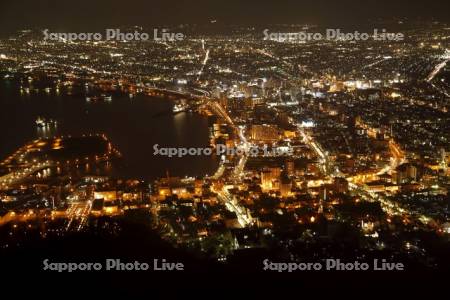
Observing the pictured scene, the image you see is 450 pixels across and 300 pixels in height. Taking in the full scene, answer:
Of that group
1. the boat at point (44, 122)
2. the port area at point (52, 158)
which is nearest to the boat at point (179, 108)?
the boat at point (44, 122)

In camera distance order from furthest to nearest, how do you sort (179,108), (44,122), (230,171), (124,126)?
(179,108) → (44,122) → (124,126) → (230,171)

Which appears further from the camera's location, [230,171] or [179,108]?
[179,108]

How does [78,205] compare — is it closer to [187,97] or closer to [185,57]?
[187,97]

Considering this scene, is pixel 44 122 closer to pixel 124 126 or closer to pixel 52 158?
pixel 124 126

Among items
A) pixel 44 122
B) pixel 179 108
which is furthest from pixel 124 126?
pixel 179 108

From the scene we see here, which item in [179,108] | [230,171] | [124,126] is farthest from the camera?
[179,108]

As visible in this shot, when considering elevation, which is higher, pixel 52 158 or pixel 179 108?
pixel 179 108
